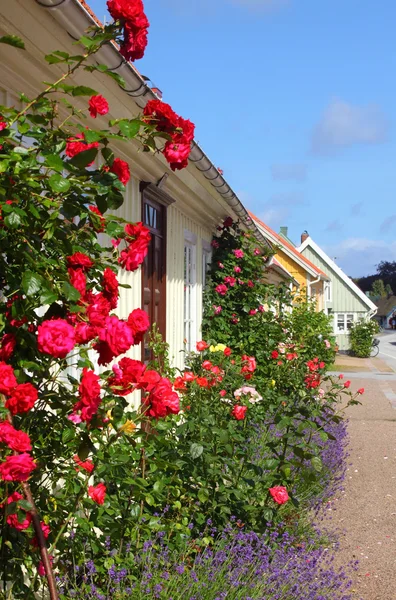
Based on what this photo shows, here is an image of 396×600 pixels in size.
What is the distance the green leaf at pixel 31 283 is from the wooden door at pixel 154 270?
13.3 feet

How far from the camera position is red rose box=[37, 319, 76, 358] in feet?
6.57

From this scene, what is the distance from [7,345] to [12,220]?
0.40 meters

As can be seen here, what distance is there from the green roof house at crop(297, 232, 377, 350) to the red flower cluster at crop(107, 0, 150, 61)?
132ft

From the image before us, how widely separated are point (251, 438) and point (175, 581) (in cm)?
296

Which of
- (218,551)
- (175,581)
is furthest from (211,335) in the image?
(175,581)

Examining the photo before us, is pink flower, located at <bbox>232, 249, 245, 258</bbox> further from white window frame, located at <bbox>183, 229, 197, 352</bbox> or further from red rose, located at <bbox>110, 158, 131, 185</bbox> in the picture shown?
red rose, located at <bbox>110, 158, 131, 185</bbox>

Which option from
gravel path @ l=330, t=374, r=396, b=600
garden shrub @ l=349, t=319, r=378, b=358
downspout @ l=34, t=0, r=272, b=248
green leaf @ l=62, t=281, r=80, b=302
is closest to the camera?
green leaf @ l=62, t=281, r=80, b=302

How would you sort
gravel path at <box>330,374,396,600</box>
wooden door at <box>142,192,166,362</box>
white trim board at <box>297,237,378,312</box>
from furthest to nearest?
white trim board at <box>297,237,378,312</box> < wooden door at <box>142,192,166,362</box> < gravel path at <box>330,374,396,600</box>

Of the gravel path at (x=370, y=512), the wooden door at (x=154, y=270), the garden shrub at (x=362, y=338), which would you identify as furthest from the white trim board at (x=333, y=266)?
the wooden door at (x=154, y=270)

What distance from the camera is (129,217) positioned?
572 cm

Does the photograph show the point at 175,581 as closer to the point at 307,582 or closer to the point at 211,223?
the point at 307,582

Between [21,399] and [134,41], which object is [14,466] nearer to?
[21,399]

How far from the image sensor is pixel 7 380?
6.72ft

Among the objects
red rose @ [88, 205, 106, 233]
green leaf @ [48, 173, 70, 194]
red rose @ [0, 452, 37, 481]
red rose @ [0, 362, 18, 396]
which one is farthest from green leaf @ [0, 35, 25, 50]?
red rose @ [0, 452, 37, 481]
